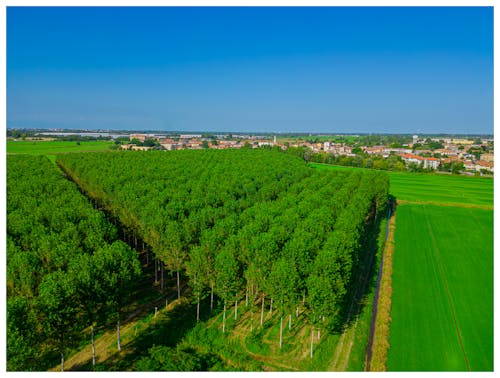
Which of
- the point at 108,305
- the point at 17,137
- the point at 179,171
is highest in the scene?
the point at 17,137

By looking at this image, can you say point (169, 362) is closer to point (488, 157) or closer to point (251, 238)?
point (251, 238)

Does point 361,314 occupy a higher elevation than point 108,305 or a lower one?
lower

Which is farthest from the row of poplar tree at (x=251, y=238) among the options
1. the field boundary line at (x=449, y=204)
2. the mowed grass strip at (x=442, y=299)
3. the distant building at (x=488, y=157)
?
the distant building at (x=488, y=157)

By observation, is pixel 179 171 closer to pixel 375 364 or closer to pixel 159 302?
pixel 159 302

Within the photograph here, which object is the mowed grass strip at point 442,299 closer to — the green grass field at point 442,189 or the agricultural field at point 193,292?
the agricultural field at point 193,292

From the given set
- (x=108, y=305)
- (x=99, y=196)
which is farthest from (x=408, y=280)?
(x=99, y=196)

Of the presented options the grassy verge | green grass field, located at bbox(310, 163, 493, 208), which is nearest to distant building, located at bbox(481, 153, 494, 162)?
green grass field, located at bbox(310, 163, 493, 208)

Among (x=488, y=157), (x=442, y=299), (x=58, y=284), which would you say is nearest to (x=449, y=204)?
(x=442, y=299)

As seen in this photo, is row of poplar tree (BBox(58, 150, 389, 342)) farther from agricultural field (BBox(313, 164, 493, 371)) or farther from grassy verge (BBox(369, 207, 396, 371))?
agricultural field (BBox(313, 164, 493, 371))
